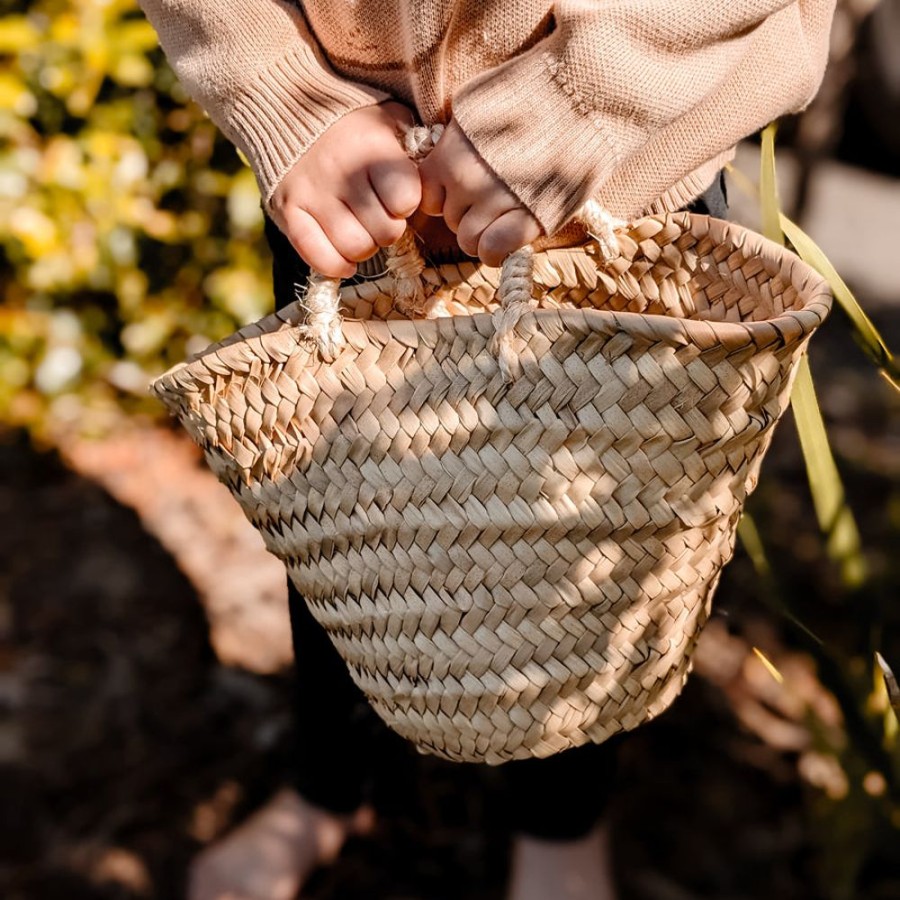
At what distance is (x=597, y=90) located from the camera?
81cm

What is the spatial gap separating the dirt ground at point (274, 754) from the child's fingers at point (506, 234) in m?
0.56

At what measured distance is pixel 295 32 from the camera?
917 millimetres

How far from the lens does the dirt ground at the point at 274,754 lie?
1.43 m

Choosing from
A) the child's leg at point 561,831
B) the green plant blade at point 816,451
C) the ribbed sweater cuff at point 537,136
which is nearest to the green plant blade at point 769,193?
the green plant blade at point 816,451

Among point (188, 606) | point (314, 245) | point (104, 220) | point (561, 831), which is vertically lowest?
point (188, 606)

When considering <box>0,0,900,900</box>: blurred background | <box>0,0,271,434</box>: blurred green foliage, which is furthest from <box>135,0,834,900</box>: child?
<box>0,0,271,434</box>: blurred green foliage

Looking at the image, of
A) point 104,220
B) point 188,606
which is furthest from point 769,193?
point 104,220

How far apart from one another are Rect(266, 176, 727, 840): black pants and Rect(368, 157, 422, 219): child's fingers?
20 centimetres

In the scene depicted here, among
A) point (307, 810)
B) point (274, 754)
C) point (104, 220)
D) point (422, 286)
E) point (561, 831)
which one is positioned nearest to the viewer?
point (422, 286)

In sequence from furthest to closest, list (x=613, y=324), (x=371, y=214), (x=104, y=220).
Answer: (x=104, y=220) → (x=371, y=214) → (x=613, y=324)

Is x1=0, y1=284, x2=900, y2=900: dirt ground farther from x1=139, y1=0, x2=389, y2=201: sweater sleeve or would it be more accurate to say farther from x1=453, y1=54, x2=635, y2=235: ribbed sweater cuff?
x1=139, y1=0, x2=389, y2=201: sweater sleeve

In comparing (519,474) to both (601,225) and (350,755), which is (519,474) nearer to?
(601,225)

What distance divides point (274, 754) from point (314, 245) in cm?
98

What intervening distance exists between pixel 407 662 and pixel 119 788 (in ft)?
2.71
